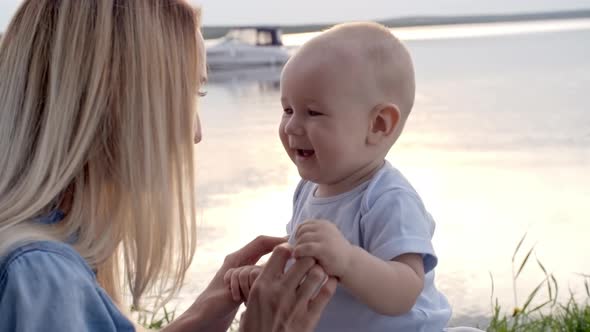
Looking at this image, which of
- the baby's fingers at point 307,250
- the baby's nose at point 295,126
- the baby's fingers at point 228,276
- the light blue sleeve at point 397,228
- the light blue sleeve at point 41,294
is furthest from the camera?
the baby's fingers at point 228,276

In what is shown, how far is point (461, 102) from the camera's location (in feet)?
28.8

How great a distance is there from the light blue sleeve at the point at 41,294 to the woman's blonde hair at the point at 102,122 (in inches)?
4.7

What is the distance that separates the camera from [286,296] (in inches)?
61.1

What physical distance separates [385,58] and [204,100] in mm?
7990

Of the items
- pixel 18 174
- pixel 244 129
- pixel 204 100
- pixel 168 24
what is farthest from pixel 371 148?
pixel 204 100

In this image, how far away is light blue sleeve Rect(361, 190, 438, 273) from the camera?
162cm

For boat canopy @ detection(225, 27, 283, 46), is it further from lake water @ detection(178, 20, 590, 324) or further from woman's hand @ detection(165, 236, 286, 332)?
woman's hand @ detection(165, 236, 286, 332)

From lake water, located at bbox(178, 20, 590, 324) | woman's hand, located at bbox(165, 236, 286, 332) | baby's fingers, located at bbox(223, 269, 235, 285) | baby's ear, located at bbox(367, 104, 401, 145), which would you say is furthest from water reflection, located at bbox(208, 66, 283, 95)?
baby's ear, located at bbox(367, 104, 401, 145)

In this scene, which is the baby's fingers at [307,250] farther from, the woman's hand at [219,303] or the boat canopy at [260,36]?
the boat canopy at [260,36]

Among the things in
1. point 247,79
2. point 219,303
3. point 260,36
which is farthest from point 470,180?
point 260,36

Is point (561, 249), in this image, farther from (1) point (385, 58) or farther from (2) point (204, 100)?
(2) point (204, 100)

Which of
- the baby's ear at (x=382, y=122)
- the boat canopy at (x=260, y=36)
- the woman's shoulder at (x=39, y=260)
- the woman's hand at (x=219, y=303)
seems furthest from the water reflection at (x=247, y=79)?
the woman's shoulder at (x=39, y=260)

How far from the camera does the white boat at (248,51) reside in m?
17.0

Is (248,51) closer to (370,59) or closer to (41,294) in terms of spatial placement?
(370,59)
